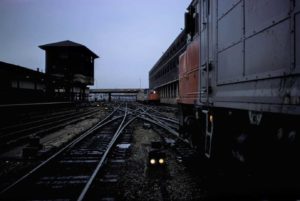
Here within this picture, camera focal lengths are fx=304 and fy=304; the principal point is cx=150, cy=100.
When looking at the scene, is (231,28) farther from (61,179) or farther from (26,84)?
(26,84)

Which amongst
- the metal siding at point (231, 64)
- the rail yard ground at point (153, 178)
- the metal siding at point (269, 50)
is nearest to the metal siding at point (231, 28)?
the metal siding at point (231, 64)

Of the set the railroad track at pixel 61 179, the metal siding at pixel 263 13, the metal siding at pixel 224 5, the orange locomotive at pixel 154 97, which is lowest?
the railroad track at pixel 61 179

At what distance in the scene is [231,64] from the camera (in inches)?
190

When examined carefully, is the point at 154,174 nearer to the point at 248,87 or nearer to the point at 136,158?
the point at 136,158

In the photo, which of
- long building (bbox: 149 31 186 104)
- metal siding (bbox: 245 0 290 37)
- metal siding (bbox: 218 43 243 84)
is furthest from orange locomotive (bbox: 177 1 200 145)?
long building (bbox: 149 31 186 104)

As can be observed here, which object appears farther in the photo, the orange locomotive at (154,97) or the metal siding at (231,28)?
the orange locomotive at (154,97)

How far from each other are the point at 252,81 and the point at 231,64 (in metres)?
1.01

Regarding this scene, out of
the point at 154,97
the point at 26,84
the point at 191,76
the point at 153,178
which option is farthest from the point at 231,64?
the point at 154,97

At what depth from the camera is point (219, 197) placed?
16.2 ft

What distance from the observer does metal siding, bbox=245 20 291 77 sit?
3087 mm

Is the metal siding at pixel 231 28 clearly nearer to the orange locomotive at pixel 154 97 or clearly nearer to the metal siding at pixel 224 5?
the metal siding at pixel 224 5

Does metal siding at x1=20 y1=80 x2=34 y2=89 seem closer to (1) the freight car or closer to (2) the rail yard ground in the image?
(2) the rail yard ground

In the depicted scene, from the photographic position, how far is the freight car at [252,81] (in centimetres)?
303

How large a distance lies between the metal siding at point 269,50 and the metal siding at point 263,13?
81mm
